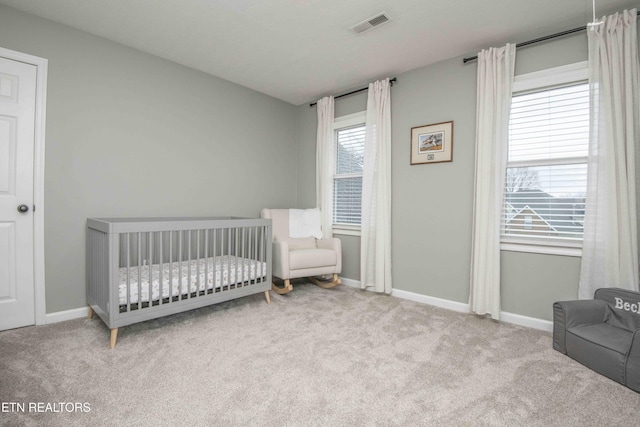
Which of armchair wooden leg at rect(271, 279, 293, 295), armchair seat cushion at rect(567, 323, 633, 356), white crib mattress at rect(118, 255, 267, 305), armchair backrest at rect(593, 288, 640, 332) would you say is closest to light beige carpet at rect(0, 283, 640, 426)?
armchair seat cushion at rect(567, 323, 633, 356)

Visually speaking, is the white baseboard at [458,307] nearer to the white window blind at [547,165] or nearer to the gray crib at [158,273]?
the white window blind at [547,165]

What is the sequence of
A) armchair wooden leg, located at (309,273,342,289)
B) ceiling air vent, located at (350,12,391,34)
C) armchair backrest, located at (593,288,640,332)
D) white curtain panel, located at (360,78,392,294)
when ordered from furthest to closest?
1. armchair wooden leg, located at (309,273,342,289)
2. white curtain panel, located at (360,78,392,294)
3. ceiling air vent, located at (350,12,391,34)
4. armchair backrest, located at (593,288,640,332)

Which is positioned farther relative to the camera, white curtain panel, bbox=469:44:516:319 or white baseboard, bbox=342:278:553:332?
white curtain panel, bbox=469:44:516:319

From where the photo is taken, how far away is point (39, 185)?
2.29m

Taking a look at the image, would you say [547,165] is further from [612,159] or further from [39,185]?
[39,185]

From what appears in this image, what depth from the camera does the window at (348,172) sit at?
367cm

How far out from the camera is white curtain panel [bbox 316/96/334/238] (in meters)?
3.79

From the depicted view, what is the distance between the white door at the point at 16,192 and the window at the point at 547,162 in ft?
12.5

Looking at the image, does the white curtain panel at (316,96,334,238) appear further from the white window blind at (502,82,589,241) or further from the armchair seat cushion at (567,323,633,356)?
the armchair seat cushion at (567,323,633,356)

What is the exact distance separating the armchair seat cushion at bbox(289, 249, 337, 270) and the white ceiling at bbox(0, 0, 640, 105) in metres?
1.93

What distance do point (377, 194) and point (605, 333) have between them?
6.87ft

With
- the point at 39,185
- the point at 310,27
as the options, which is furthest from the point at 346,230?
the point at 39,185

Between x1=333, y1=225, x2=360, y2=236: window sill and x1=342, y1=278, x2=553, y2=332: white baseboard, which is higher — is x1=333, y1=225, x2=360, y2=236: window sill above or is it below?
above

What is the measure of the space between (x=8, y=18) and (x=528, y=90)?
4.00 metres
